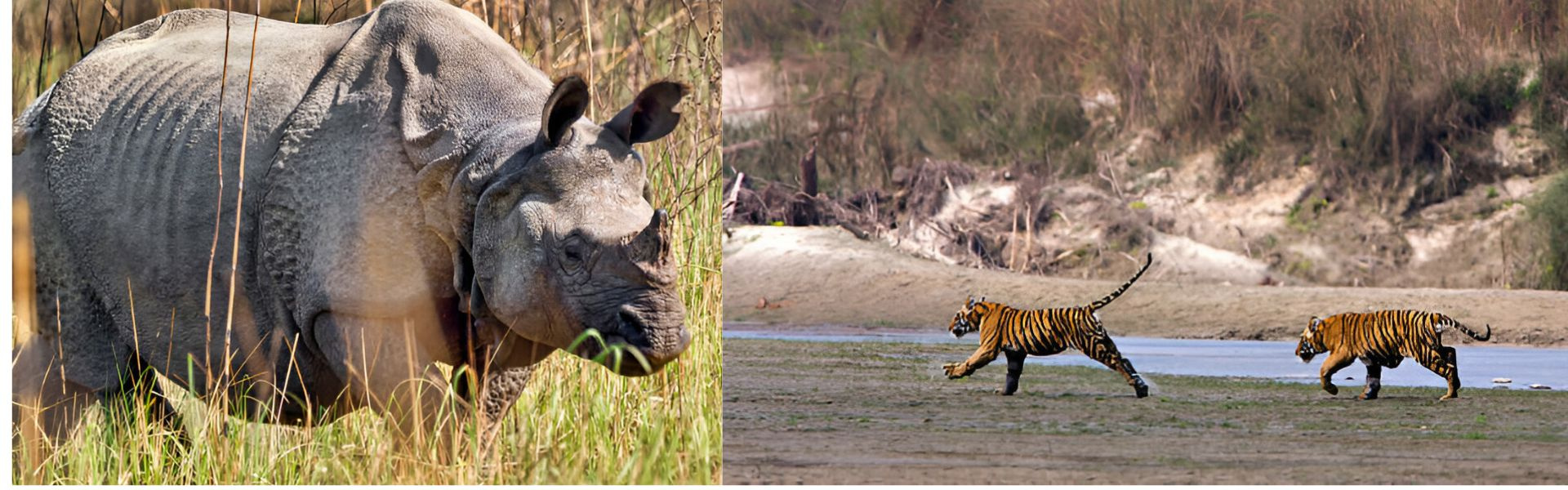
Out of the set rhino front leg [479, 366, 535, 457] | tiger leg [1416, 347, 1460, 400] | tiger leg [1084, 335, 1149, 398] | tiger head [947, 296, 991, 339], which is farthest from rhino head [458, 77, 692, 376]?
tiger leg [1416, 347, 1460, 400]

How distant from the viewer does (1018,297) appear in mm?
3803

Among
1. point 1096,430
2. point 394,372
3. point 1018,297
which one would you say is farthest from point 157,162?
point 1096,430

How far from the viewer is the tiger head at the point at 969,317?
3748 millimetres

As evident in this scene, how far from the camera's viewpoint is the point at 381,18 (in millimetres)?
3658

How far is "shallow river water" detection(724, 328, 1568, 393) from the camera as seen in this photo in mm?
3670

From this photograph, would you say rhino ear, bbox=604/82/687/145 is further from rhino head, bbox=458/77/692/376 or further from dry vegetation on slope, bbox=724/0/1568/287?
dry vegetation on slope, bbox=724/0/1568/287

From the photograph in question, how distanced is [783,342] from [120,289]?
1443mm

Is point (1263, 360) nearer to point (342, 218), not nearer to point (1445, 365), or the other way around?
point (1445, 365)

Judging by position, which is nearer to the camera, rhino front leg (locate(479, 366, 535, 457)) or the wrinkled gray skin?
the wrinkled gray skin

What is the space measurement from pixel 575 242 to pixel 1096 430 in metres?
1.19

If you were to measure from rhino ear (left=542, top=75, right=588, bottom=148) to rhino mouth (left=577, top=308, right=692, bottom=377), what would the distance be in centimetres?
38

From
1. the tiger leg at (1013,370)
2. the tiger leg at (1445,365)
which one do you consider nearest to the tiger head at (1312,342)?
the tiger leg at (1445,365)

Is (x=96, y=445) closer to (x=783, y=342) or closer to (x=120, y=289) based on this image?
(x=120, y=289)

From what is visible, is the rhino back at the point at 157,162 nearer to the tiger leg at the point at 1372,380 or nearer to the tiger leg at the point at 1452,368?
the tiger leg at the point at 1372,380
